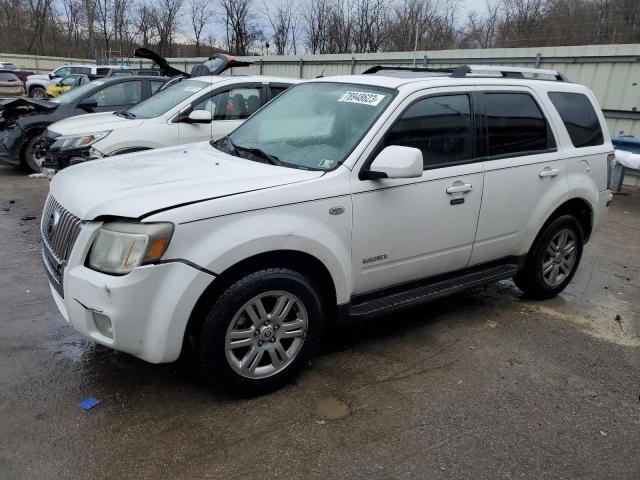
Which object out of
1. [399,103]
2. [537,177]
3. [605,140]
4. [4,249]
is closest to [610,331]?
[537,177]

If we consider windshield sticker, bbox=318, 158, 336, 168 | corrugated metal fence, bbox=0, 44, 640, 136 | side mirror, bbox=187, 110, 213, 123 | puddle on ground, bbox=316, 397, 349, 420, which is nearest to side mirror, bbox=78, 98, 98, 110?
side mirror, bbox=187, 110, 213, 123

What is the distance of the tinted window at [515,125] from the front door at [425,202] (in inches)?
8.7

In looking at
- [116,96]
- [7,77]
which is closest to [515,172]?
[116,96]

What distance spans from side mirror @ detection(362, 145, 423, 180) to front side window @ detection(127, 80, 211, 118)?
16.2 feet

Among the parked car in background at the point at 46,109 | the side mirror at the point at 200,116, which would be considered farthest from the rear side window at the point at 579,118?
the parked car in background at the point at 46,109

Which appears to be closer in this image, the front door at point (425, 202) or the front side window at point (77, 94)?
the front door at point (425, 202)

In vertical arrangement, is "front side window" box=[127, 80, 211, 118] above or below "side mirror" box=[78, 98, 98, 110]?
above

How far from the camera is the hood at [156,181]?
2869 millimetres

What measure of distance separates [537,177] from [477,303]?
1.26 meters

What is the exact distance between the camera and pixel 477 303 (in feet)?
16.3

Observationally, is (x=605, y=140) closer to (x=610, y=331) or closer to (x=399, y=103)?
(x=610, y=331)

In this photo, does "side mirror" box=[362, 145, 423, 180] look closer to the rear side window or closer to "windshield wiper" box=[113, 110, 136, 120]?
the rear side window

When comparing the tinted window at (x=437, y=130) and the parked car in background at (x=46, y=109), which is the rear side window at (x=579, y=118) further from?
the parked car in background at (x=46, y=109)

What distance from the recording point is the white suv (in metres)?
2.83
